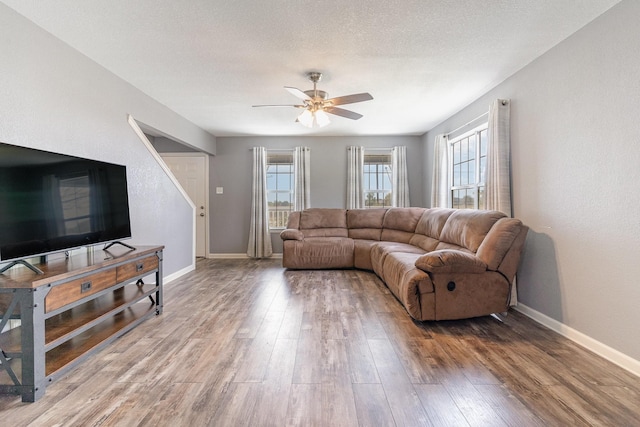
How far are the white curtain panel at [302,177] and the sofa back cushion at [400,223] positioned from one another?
1.58m

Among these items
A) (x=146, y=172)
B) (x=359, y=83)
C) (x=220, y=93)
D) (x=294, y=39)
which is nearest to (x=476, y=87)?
(x=359, y=83)

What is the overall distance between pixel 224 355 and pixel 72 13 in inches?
102

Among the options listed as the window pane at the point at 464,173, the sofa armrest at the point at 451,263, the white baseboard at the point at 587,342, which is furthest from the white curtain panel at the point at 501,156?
the window pane at the point at 464,173

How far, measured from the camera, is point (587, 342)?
2168 millimetres

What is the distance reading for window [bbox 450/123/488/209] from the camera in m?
3.82

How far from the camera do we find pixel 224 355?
204 centimetres

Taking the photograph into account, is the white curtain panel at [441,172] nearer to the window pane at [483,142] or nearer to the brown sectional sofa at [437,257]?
the brown sectional sofa at [437,257]

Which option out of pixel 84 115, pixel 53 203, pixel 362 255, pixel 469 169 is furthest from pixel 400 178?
pixel 53 203

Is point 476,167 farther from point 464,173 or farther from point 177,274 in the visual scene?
point 177,274

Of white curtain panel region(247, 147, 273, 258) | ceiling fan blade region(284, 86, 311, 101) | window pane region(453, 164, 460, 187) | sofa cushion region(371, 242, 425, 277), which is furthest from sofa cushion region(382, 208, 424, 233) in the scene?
ceiling fan blade region(284, 86, 311, 101)

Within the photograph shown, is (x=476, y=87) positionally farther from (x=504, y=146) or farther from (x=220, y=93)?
(x=220, y=93)

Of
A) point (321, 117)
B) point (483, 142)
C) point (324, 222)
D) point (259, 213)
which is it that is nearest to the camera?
point (321, 117)

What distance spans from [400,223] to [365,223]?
66 cm

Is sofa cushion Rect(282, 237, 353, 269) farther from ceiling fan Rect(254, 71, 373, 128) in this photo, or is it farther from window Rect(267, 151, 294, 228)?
ceiling fan Rect(254, 71, 373, 128)
